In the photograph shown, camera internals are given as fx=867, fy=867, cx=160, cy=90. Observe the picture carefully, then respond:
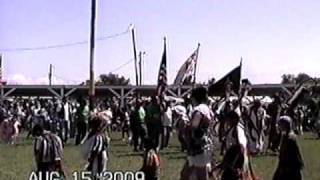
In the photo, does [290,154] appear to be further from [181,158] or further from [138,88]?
[138,88]

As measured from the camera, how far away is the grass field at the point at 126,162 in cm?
1998

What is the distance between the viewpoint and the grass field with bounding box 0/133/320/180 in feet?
65.6

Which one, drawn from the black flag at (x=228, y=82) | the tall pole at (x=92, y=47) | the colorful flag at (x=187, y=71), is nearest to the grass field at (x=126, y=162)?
the tall pole at (x=92, y=47)

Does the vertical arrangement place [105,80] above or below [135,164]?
above

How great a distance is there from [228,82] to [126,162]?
16.1 ft

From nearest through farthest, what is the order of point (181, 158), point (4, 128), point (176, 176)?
1. point (176, 176)
2. point (181, 158)
3. point (4, 128)

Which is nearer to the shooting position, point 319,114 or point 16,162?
point 16,162

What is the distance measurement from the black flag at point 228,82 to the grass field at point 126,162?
6.72 ft

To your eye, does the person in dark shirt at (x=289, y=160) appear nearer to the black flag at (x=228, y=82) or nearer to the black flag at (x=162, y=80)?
the black flag at (x=228, y=82)

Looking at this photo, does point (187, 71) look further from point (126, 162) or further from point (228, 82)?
point (228, 82)

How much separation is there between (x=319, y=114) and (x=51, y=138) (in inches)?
987

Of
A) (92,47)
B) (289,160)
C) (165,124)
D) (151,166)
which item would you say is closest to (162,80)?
(165,124)

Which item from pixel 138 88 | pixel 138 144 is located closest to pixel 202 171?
pixel 138 144

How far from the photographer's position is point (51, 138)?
42.4ft
